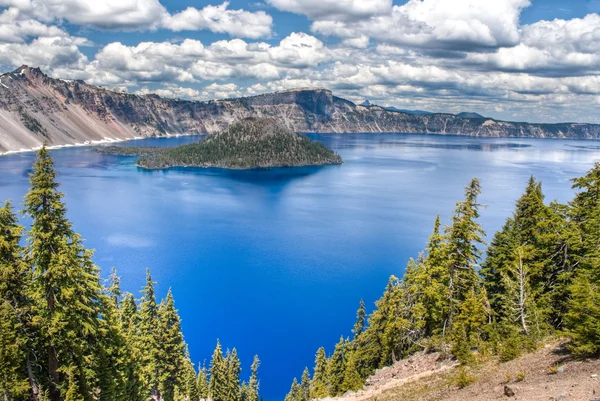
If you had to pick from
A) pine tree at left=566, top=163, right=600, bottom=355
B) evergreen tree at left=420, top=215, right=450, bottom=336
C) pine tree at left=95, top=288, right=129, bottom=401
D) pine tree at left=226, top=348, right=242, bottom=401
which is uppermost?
pine tree at left=566, top=163, right=600, bottom=355

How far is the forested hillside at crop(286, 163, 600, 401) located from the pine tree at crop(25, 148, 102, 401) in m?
20.3

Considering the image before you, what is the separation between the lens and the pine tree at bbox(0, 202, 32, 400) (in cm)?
2261

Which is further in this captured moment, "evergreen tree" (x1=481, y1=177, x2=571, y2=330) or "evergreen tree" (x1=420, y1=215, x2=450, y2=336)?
"evergreen tree" (x1=420, y1=215, x2=450, y2=336)

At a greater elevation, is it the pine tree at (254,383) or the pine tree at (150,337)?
the pine tree at (150,337)

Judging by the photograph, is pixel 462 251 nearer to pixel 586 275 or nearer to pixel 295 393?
pixel 586 275

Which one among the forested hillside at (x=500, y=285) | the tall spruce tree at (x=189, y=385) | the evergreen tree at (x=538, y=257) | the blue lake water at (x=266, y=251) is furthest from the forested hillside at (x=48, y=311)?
the blue lake water at (x=266, y=251)

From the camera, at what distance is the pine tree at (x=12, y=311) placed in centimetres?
2261

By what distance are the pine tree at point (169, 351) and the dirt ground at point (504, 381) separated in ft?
70.0

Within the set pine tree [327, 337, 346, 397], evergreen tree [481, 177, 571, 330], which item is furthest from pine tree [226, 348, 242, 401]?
evergreen tree [481, 177, 571, 330]

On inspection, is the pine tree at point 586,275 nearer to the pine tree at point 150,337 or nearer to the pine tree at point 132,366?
the pine tree at point 132,366

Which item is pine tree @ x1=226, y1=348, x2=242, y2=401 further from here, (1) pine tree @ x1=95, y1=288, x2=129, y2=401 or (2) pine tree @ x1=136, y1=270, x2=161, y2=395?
(1) pine tree @ x1=95, y1=288, x2=129, y2=401

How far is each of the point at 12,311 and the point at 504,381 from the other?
2603cm

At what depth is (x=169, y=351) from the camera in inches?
1791

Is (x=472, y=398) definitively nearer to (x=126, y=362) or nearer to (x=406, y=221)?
(x=126, y=362)
